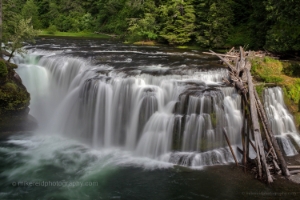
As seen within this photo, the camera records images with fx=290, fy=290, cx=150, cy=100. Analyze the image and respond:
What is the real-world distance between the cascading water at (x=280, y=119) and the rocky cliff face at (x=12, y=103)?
510 inches

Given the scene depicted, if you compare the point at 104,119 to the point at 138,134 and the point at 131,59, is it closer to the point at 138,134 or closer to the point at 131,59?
the point at 138,134

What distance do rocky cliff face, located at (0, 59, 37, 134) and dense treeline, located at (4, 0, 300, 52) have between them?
5307 millimetres

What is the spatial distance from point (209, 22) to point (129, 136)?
65.1 ft

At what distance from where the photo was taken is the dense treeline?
20.5 m

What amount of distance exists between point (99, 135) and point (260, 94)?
27.8 ft

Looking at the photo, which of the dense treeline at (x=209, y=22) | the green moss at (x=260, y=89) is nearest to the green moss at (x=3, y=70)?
the dense treeline at (x=209, y=22)

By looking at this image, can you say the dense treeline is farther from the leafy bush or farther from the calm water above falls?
the calm water above falls

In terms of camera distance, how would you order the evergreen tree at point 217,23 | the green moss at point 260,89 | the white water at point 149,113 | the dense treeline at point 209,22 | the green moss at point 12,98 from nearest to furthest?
the white water at point 149,113 → the green moss at point 260,89 → the green moss at point 12,98 → the dense treeline at point 209,22 → the evergreen tree at point 217,23

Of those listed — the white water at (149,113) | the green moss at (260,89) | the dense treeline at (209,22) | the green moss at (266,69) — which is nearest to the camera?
the white water at (149,113)

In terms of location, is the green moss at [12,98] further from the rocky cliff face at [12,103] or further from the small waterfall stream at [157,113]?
the small waterfall stream at [157,113]

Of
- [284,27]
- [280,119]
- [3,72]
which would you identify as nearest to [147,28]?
[284,27]

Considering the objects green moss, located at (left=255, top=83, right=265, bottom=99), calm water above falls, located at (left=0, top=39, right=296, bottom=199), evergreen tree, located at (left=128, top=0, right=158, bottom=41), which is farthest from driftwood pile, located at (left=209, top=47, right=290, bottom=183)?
evergreen tree, located at (left=128, top=0, right=158, bottom=41)

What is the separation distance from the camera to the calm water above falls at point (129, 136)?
1097 centimetres

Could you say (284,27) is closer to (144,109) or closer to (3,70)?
(144,109)
